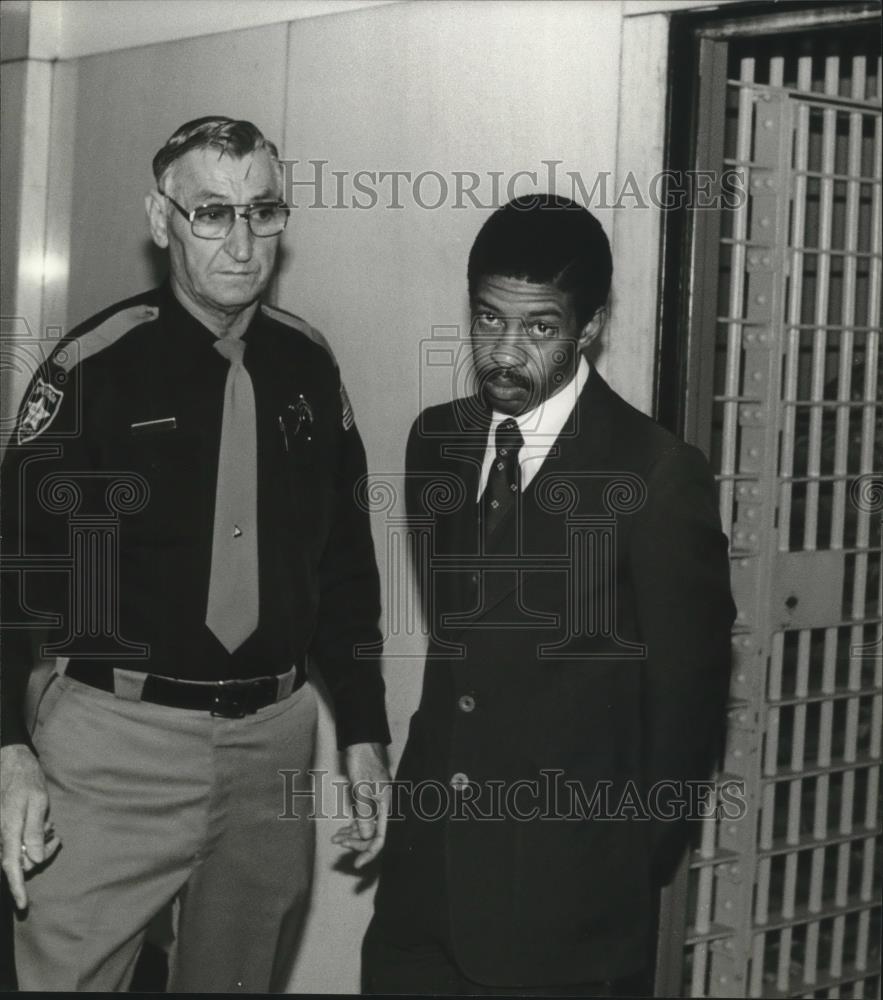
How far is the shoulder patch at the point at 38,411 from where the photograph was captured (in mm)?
1909

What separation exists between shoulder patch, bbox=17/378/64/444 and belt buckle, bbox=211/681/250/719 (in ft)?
1.45

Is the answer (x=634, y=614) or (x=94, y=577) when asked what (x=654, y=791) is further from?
(x=94, y=577)

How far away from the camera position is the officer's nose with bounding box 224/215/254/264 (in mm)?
1927

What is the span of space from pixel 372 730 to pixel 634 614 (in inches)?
17.4

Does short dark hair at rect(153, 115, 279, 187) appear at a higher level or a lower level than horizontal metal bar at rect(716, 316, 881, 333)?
higher

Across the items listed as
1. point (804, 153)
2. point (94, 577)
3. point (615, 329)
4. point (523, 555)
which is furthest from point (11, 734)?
point (804, 153)

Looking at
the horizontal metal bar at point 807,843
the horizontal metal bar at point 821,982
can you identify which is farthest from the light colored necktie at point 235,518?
the horizontal metal bar at point 821,982

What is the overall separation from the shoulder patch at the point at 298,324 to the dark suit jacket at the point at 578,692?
0.84 feet

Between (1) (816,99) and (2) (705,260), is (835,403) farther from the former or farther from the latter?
(1) (816,99)

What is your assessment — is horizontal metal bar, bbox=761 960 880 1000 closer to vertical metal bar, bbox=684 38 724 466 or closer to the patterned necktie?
vertical metal bar, bbox=684 38 724 466

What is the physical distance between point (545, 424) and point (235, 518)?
1.54 feet

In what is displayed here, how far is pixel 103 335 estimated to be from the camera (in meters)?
1.94

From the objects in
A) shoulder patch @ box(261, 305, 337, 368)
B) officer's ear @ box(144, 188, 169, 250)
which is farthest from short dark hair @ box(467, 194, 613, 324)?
officer's ear @ box(144, 188, 169, 250)

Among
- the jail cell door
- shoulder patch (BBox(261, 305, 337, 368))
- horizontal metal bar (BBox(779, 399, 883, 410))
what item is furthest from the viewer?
horizontal metal bar (BBox(779, 399, 883, 410))
